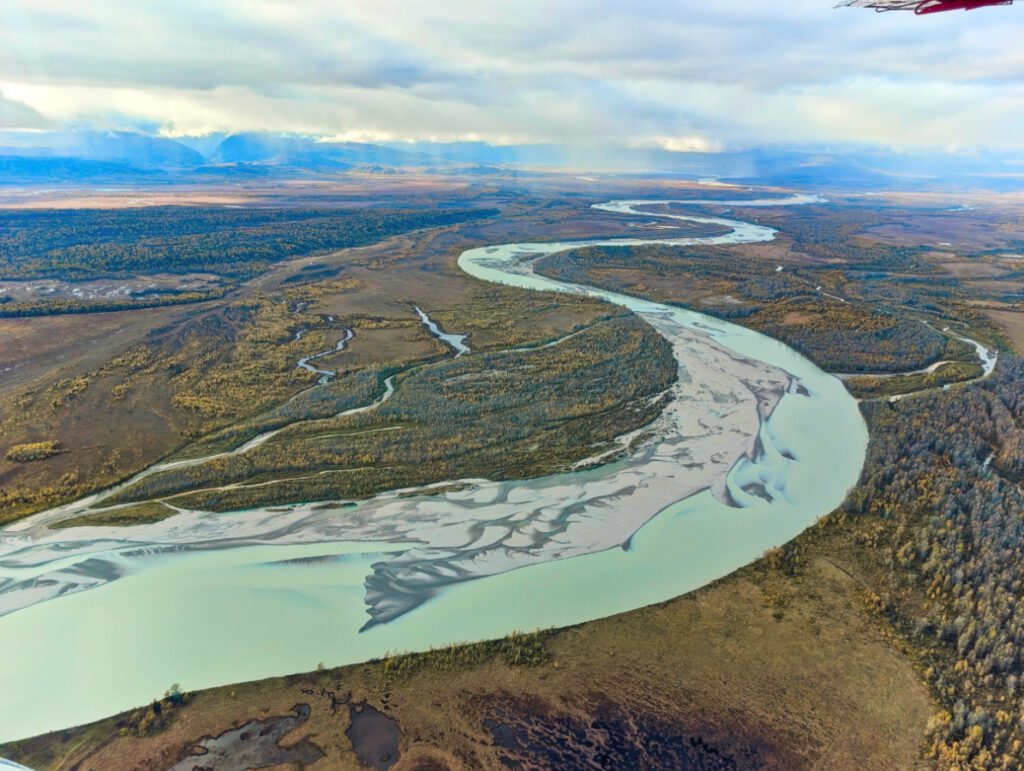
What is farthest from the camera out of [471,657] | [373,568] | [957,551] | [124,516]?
[124,516]

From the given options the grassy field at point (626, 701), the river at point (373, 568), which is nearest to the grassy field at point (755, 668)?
the grassy field at point (626, 701)

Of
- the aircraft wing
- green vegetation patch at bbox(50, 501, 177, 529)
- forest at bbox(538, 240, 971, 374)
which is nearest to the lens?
the aircraft wing

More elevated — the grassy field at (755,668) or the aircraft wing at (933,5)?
the aircraft wing at (933,5)

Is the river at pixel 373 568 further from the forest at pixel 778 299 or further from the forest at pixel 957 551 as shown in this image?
the forest at pixel 778 299

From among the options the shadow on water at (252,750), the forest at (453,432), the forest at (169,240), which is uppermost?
the forest at (169,240)

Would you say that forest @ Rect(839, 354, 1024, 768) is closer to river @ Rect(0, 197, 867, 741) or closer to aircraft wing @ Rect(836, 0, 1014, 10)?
river @ Rect(0, 197, 867, 741)

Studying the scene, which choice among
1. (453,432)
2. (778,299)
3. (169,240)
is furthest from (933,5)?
(169,240)

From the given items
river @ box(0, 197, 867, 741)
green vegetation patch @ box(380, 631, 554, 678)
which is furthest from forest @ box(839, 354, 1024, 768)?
green vegetation patch @ box(380, 631, 554, 678)

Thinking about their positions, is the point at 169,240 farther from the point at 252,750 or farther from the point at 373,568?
the point at 252,750
